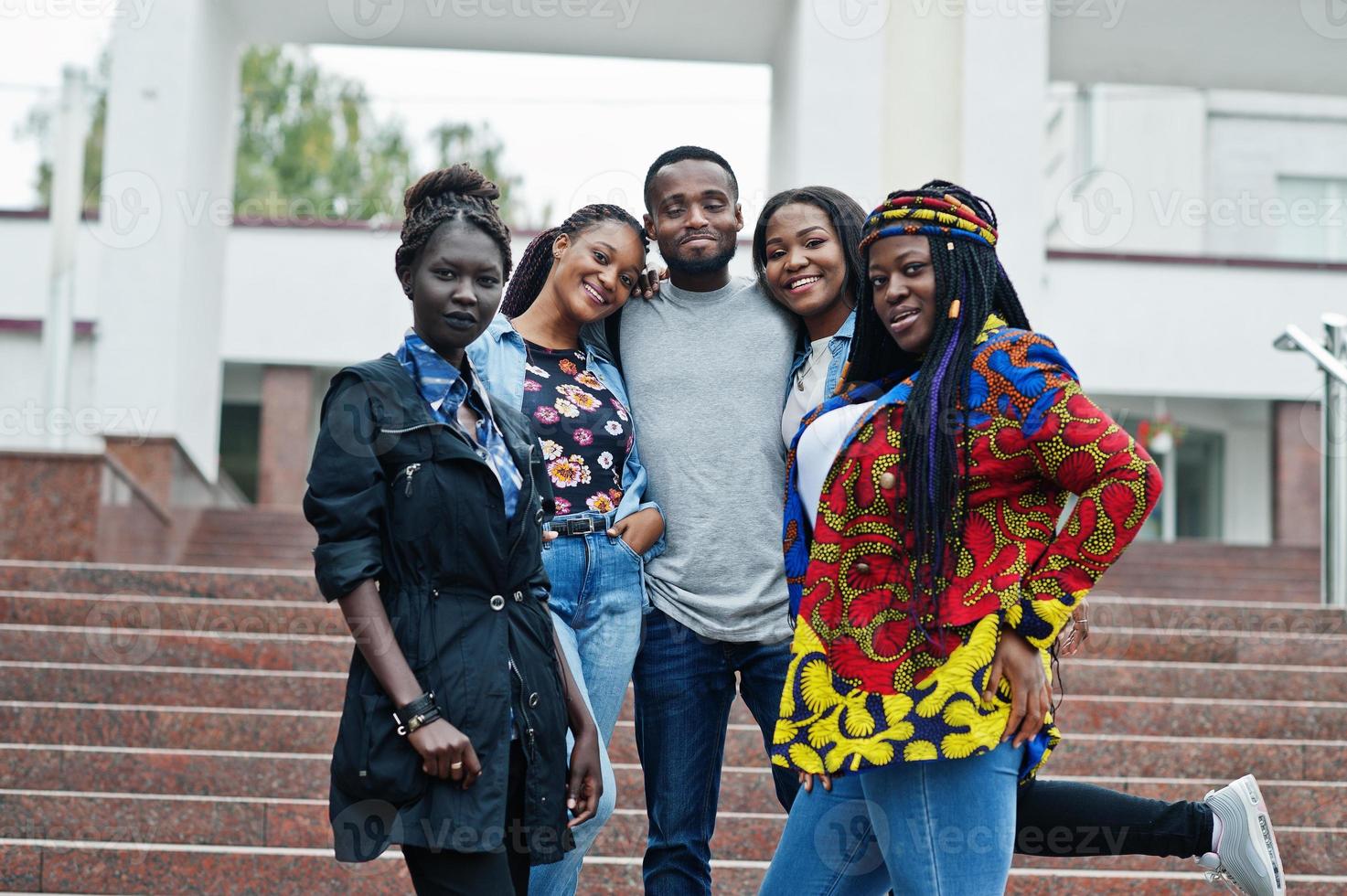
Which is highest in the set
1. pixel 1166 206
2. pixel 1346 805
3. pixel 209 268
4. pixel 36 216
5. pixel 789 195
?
pixel 1166 206

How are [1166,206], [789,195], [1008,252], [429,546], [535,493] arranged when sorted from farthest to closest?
[1166,206] → [1008,252] → [789,195] → [535,493] → [429,546]

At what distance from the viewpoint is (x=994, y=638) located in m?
2.65

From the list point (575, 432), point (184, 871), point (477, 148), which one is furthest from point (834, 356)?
point (477, 148)

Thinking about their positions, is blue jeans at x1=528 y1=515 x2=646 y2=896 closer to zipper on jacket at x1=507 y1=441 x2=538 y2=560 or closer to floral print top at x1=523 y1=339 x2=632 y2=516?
floral print top at x1=523 y1=339 x2=632 y2=516

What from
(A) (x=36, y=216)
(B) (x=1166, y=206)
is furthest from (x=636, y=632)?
(B) (x=1166, y=206)

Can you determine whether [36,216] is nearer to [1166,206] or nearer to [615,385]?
[615,385]

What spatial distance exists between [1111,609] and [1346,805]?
1.73m

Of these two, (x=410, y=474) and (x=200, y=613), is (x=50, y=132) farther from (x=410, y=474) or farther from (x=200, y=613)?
(x=410, y=474)

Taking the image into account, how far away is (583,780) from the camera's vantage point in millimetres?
2930

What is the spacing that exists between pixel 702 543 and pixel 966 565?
37.4 inches

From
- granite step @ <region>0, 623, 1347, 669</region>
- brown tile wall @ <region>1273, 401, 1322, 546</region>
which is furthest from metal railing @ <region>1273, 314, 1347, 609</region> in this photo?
brown tile wall @ <region>1273, 401, 1322, 546</region>

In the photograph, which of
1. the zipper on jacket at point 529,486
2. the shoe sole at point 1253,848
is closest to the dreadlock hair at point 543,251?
the zipper on jacket at point 529,486

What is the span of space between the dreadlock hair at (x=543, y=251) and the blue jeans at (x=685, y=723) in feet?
2.80

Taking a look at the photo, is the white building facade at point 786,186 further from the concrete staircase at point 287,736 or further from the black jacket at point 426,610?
the black jacket at point 426,610
